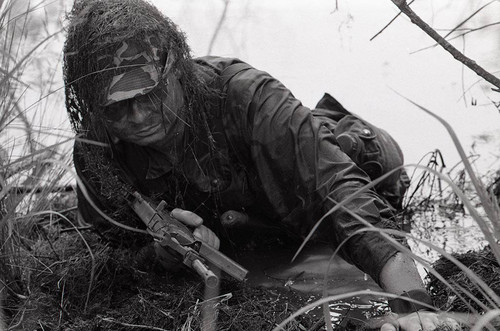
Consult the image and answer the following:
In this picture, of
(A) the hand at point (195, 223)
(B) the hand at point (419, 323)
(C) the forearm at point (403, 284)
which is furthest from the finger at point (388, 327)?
(A) the hand at point (195, 223)

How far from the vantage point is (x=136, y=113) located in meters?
2.80

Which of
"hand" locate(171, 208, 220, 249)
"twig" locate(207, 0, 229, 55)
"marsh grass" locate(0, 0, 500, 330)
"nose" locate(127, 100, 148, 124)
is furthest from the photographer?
"twig" locate(207, 0, 229, 55)

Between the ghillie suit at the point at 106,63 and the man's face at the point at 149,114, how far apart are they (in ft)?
0.13

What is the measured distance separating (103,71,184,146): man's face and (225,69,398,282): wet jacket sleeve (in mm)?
252

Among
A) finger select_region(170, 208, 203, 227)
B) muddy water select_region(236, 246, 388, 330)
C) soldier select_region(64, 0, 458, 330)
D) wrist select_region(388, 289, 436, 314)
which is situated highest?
soldier select_region(64, 0, 458, 330)

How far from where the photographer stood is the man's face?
280 cm

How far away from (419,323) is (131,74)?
129cm

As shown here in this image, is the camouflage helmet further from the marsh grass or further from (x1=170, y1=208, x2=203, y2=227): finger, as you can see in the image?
(x1=170, y1=208, x2=203, y2=227): finger

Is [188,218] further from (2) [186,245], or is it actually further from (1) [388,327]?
(1) [388,327]

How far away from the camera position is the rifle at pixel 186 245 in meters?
2.69

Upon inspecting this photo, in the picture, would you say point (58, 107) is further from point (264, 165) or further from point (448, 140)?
point (448, 140)

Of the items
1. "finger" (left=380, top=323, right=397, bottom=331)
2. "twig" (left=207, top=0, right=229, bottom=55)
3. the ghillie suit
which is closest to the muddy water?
"finger" (left=380, top=323, right=397, bottom=331)

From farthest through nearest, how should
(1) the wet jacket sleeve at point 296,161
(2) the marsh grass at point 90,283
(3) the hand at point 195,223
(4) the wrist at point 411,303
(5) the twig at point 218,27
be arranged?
(5) the twig at point 218,27 < (3) the hand at point 195,223 < (1) the wet jacket sleeve at point 296,161 < (2) the marsh grass at point 90,283 < (4) the wrist at point 411,303

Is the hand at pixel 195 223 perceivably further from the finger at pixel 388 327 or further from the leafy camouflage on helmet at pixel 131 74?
the finger at pixel 388 327
